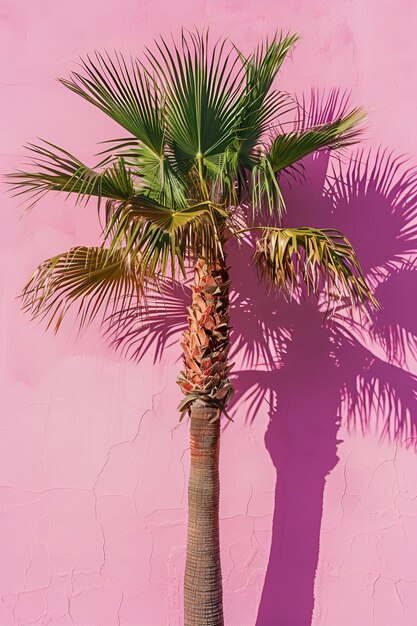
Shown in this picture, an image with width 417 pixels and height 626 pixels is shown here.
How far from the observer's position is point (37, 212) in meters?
3.71

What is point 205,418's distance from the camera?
9.37 feet

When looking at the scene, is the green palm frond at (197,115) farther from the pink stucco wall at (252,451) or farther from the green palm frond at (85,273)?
the pink stucco wall at (252,451)

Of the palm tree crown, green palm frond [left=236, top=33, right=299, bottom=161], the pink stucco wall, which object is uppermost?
green palm frond [left=236, top=33, right=299, bottom=161]

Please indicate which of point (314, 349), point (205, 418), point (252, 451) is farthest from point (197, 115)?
point (252, 451)

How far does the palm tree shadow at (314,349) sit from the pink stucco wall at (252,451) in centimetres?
1

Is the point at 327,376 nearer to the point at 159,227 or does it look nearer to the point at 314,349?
the point at 314,349

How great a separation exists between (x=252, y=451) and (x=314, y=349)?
75 centimetres

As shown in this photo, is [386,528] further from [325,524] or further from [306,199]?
[306,199]

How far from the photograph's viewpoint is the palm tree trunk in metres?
2.83

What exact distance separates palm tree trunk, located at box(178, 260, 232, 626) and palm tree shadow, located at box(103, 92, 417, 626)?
708 millimetres

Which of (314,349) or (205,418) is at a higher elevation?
(314,349)

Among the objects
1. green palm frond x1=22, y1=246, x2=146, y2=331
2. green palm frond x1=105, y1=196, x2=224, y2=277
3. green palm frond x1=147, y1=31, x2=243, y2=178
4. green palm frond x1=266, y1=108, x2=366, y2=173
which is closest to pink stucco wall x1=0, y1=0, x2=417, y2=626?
green palm frond x1=22, y1=246, x2=146, y2=331

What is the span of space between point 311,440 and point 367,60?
249 centimetres

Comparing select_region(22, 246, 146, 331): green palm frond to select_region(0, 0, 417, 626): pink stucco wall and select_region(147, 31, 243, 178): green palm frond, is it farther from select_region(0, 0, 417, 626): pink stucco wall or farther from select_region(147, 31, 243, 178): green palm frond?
select_region(147, 31, 243, 178): green palm frond
